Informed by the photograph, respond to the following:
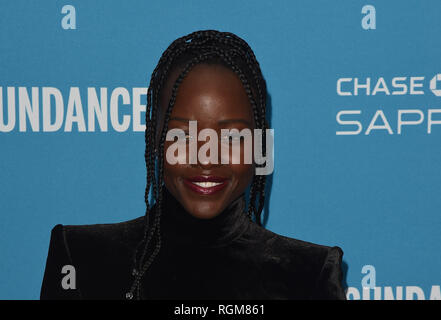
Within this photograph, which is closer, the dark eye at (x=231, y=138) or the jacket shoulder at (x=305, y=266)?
the dark eye at (x=231, y=138)

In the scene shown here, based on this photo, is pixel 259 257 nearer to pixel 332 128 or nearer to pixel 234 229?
pixel 234 229

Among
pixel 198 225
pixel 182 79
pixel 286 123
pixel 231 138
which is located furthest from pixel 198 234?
pixel 286 123

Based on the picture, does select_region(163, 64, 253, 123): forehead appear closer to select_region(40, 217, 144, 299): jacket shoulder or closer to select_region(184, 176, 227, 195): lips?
select_region(184, 176, 227, 195): lips

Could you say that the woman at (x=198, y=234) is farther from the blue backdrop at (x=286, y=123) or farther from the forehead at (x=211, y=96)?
the blue backdrop at (x=286, y=123)

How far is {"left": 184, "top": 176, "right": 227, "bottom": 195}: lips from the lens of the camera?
0.91m

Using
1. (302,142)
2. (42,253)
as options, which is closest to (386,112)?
(302,142)

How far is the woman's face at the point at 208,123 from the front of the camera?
0.89 m

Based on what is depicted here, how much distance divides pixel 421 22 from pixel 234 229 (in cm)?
79

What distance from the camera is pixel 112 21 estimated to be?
128cm

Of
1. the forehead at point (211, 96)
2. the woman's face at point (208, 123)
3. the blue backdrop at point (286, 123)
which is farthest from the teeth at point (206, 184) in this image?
the blue backdrop at point (286, 123)

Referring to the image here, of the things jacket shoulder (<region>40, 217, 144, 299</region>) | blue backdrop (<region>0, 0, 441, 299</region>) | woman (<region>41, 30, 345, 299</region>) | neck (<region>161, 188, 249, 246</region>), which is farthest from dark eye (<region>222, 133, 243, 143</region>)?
blue backdrop (<region>0, 0, 441, 299</region>)

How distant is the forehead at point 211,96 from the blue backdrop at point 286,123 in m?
0.40

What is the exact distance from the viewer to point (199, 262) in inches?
38.4

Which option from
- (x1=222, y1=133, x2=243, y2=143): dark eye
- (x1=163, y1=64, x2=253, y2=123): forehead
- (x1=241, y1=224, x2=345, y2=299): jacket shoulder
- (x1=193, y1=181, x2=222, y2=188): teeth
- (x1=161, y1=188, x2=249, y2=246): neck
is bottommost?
(x1=241, y1=224, x2=345, y2=299): jacket shoulder
